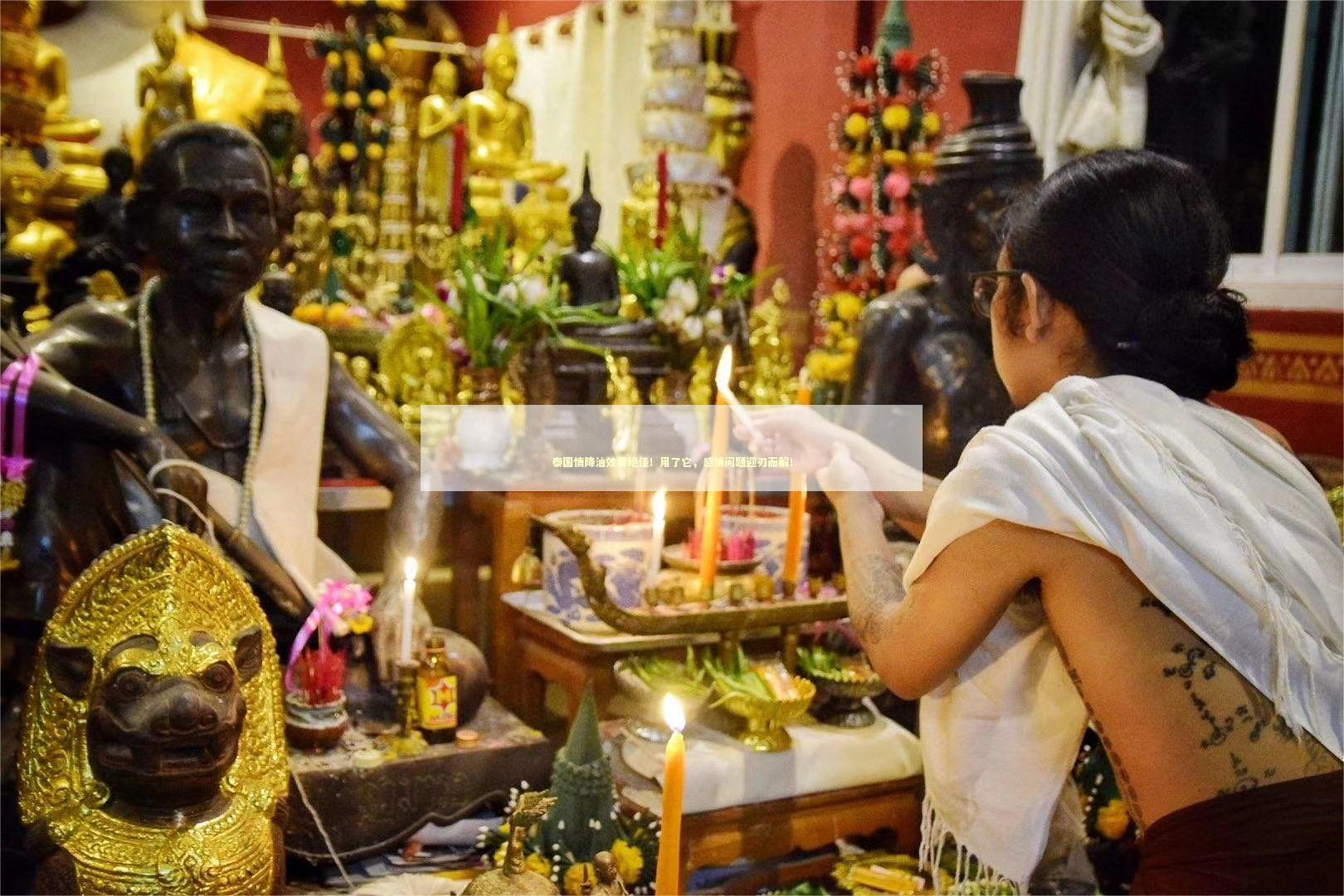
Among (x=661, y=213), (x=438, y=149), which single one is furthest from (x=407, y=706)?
(x=438, y=149)

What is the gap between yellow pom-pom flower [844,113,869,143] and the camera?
4168 mm

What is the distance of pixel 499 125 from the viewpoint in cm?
539

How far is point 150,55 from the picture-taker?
23.3 feet

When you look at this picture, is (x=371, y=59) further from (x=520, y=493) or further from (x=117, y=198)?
(x=520, y=493)

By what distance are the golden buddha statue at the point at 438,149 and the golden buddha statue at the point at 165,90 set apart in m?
1.42

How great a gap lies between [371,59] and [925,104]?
3026mm

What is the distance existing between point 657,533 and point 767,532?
0.26 m

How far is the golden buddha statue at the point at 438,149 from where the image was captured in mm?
5453

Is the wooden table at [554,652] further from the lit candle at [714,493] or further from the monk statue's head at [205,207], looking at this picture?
the monk statue's head at [205,207]

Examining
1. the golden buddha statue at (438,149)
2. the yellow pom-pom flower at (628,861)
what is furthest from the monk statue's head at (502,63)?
the yellow pom-pom flower at (628,861)

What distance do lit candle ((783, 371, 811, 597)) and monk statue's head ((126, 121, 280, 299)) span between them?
0.90 metres

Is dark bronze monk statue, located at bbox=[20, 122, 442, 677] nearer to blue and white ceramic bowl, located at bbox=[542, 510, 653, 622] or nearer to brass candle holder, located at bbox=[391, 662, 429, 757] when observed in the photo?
brass candle holder, located at bbox=[391, 662, 429, 757]

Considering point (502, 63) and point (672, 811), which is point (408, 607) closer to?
point (672, 811)

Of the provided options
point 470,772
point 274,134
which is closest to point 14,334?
point 470,772
